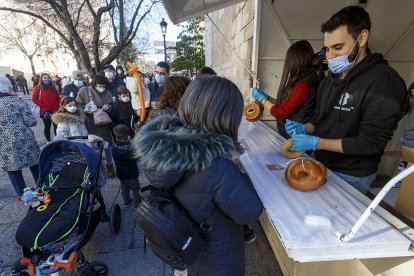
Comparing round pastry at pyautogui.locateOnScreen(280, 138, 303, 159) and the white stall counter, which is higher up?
round pastry at pyautogui.locateOnScreen(280, 138, 303, 159)

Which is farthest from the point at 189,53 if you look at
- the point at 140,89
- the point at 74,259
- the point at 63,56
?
the point at 63,56

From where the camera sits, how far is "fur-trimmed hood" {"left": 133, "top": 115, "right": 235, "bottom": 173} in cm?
108

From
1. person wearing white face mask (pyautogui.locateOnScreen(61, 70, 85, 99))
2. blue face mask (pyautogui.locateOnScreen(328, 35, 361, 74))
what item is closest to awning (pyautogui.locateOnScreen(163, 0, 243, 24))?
blue face mask (pyautogui.locateOnScreen(328, 35, 361, 74))

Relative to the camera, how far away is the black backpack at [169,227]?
1.12 metres

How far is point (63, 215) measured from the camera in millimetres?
2062

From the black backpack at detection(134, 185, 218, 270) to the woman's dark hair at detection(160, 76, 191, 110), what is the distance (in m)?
1.73

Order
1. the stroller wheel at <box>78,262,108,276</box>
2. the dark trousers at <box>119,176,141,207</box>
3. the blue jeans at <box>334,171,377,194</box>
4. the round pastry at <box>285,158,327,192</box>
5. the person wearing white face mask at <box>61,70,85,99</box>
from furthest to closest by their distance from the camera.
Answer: the person wearing white face mask at <box>61,70,85,99</box>
the dark trousers at <box>119,176,141,207</box>
the stroller wheel at <box>78,262,108,276</box>
the blue jeans at <box>334,171,377,194</box>
the round pastry at <box>285,158,327,192</box>

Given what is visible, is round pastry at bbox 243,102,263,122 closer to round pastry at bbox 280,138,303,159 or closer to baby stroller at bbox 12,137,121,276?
round pastry at bbox 280,138,303,159

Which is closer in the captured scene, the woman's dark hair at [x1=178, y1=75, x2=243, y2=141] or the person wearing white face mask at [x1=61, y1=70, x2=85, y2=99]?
the woman's dark hair at [x1=178, y1=75, x2=243, y2=141]

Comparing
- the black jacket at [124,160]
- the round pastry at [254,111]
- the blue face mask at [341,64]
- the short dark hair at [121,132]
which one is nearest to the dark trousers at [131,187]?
the black jacket at [124,160]

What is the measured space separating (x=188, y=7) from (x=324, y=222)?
3.07 meters

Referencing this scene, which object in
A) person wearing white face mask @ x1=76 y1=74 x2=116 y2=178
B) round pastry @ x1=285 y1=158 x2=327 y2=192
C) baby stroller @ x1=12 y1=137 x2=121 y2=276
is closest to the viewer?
round pastry @ x1=285 y1=158 x2=327 y2=192

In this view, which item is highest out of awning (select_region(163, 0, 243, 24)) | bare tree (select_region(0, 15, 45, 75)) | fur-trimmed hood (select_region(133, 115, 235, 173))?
bare tree (select_region(0, 15, 45, 75))

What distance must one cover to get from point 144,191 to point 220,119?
0.62 meters
